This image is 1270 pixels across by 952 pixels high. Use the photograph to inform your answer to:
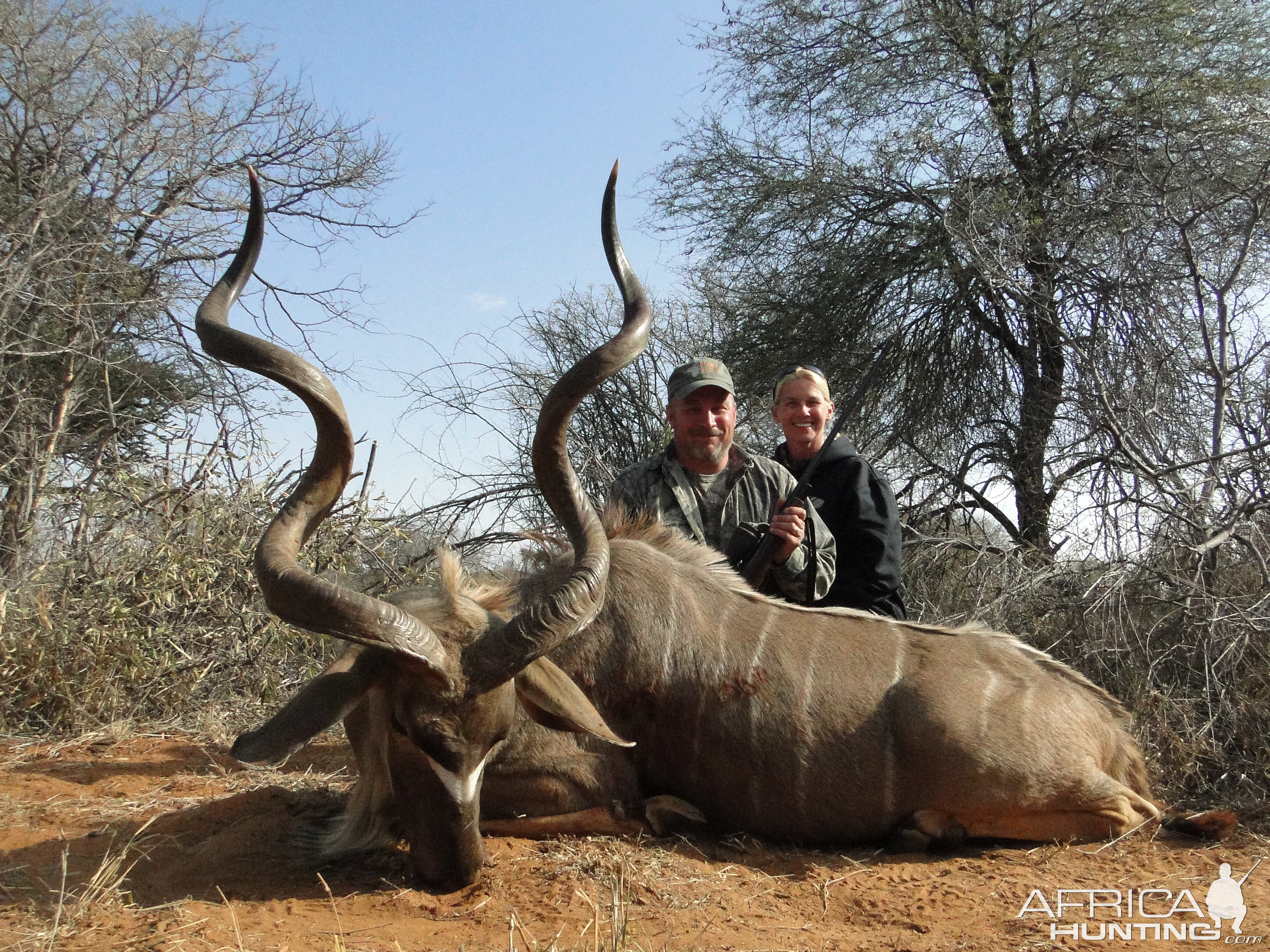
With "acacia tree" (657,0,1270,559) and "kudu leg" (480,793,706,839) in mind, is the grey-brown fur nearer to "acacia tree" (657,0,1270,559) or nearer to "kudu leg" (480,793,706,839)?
"kudu leg" (480,793,706,839)

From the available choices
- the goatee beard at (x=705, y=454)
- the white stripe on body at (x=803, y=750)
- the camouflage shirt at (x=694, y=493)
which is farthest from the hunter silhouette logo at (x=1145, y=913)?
the goatee beard at (x=705, y=454)

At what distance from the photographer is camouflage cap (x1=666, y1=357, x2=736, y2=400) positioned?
4.30 meters

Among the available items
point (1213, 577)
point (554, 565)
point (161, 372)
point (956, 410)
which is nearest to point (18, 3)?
point (161, 372)

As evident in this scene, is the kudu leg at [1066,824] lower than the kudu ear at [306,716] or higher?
lower

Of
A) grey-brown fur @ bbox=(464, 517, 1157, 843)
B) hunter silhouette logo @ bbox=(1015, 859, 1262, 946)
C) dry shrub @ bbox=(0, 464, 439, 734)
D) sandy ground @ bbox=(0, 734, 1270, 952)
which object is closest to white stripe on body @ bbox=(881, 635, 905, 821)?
grey-brown fur @ bbox=(464, 517, 1157, 843)

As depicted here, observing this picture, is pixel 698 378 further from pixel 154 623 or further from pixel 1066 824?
pixel 154 623

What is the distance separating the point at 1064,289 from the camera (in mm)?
7141

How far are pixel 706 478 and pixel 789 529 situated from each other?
71cm

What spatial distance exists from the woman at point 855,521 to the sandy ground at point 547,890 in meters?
1.22

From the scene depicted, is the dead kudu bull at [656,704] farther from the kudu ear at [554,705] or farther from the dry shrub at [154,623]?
the dry shrub at [154,623]

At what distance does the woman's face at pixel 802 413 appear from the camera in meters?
4.51

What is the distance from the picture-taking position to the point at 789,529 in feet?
12.6

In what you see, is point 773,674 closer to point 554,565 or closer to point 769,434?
point 554,565

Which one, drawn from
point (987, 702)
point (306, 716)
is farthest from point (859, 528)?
point (306, 716)
